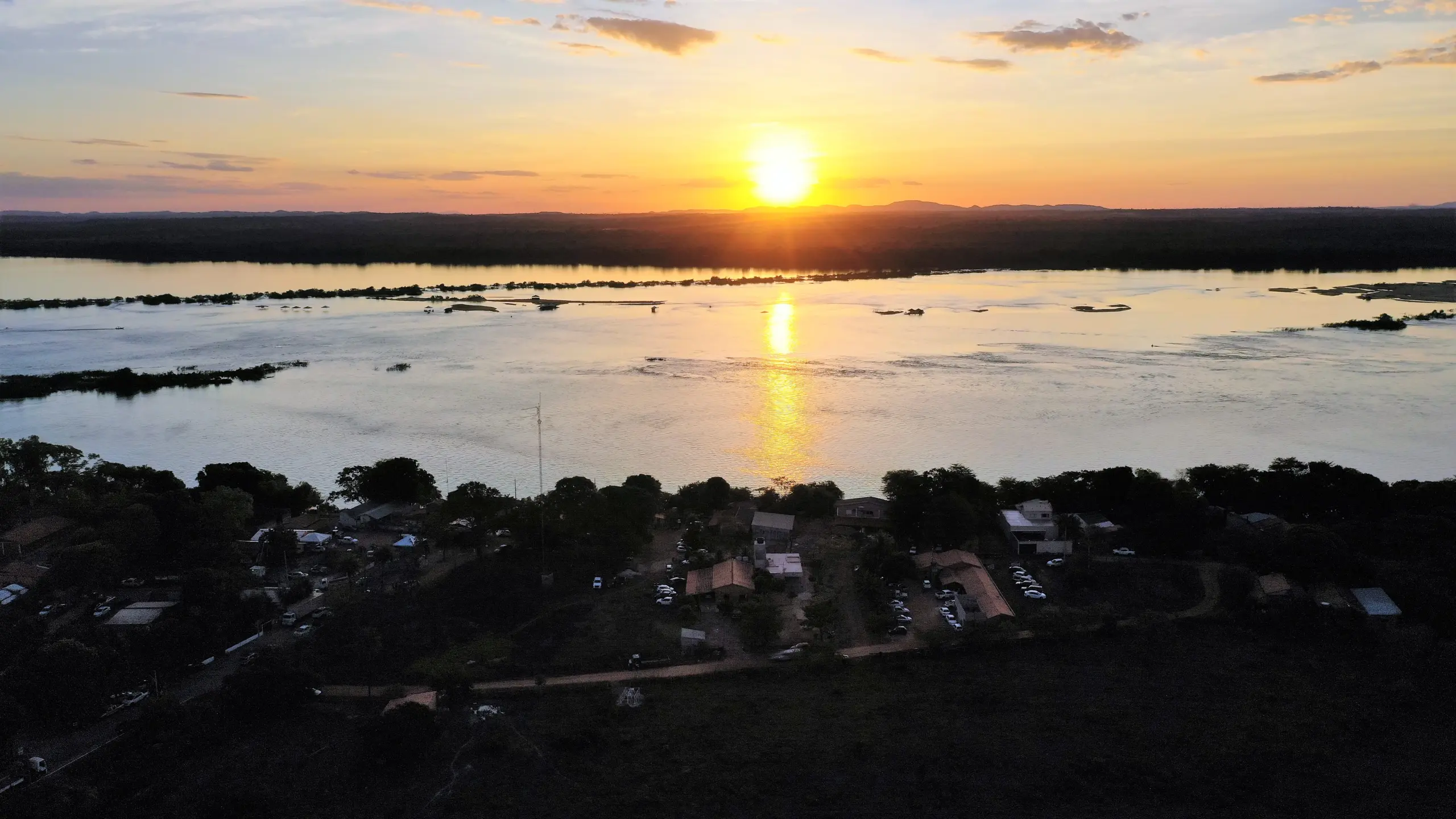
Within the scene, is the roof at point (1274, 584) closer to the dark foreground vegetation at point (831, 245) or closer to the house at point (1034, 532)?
the house at point (1034, 532)

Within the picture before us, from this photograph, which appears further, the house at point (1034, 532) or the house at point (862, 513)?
the house at point (862, 513)

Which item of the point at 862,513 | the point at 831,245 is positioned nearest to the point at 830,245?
the point at 831,245

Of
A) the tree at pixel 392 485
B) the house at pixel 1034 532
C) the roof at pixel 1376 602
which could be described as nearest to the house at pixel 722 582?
the house at pixel 1034 532

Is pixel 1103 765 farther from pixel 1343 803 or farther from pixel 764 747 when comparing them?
pixel 764 747

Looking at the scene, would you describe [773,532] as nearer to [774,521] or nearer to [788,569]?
[774,521]

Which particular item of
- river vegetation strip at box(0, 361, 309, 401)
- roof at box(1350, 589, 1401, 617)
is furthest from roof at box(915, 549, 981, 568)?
river vegetation strip at box(0, 361, 309, 401)

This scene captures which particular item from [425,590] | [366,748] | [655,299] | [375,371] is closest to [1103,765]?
[366,748]
